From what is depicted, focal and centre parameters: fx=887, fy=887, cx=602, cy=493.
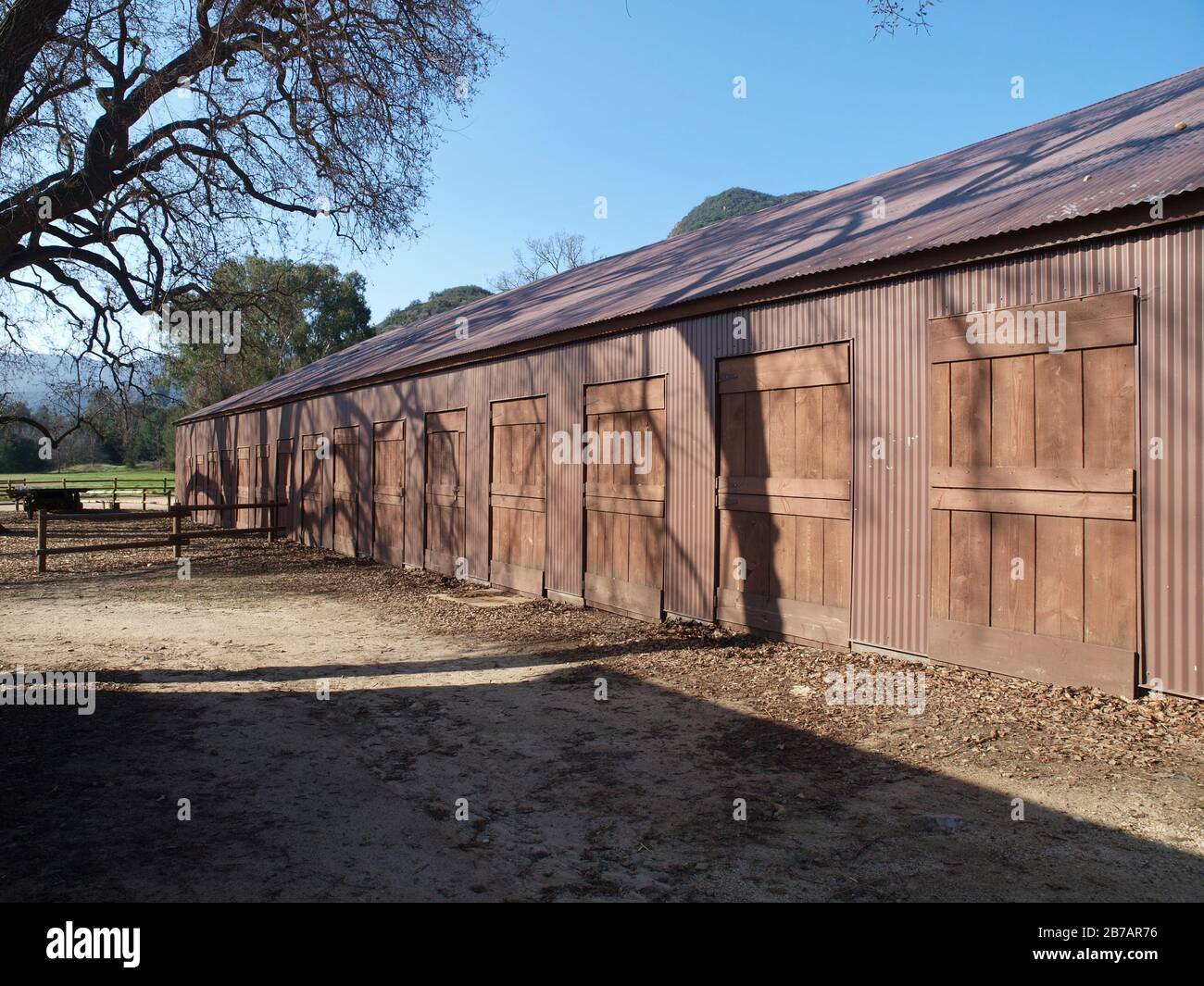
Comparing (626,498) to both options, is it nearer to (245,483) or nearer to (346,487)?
(346,487)

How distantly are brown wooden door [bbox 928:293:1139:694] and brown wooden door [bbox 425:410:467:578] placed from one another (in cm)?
931

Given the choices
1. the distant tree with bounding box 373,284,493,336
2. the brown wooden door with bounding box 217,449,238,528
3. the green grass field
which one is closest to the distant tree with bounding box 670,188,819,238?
the distant tree with bounding box 373,284,493,336

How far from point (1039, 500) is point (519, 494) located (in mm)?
8133

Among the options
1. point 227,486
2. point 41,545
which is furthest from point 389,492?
point 227,486

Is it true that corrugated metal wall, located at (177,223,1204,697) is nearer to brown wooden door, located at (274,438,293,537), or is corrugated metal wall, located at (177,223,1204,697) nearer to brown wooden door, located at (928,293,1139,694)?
brown wooden door, located at (928,293,1139,694)

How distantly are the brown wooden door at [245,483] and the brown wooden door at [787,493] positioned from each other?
2159 centimetres

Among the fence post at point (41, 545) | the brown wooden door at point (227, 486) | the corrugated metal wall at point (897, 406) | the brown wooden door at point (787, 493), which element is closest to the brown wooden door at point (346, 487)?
the fence post at point (41, 545)

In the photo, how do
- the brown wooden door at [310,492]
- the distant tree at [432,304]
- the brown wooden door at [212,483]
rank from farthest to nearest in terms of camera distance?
the distant tree at [432,304]
the brown wooden door at [212,483]
the brown wooden door at [310,492]

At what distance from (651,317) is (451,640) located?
4.47 metres

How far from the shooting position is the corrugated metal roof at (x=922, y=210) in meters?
7.11

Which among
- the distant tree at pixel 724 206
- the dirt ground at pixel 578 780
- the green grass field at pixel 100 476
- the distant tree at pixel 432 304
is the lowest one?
the dirt ground at pixel 578 780

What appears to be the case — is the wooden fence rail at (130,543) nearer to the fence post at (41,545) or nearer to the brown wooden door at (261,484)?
the fence post at (41,545)
